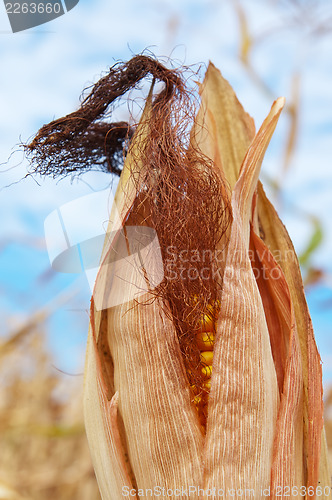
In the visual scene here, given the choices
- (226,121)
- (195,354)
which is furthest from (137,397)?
(226,121)

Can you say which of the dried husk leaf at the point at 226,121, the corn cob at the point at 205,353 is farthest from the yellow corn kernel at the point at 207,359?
the dried husk leaf at the point at 226,121

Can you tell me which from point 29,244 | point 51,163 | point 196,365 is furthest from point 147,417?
point 29,244

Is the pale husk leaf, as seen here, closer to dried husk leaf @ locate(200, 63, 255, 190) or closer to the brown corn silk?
the brown corn silk

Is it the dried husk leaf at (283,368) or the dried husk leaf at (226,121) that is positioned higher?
the dried husk leaf at (226,121)

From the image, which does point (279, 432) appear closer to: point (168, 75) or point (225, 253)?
point (225, 253)

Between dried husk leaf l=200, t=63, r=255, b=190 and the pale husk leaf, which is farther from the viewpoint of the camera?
dried husk leaf l=200, t=63, r=255, b=190

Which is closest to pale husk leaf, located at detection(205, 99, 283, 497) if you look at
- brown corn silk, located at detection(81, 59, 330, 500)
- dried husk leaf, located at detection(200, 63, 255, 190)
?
brown corn silk, located at detection(81, 59, 330, 500)

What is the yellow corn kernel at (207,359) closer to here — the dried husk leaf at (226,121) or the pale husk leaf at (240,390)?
the pale husk leaf at (240,390)
